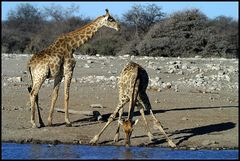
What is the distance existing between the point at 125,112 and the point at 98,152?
3.44 metres

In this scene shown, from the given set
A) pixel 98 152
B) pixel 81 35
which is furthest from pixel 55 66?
pixel 98 152

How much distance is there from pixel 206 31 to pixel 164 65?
356 inches

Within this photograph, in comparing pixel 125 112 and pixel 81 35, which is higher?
pixel 81 35

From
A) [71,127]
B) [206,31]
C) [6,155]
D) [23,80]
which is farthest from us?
[206,31]

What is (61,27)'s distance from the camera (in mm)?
41188

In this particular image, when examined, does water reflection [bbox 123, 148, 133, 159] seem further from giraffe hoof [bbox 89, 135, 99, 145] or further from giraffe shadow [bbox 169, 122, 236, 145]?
giraffe shadow [bbox 169, 122, 236, 145]

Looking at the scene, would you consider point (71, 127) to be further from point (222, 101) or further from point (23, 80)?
point (23, 80)

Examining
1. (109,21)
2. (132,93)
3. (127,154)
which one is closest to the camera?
(127,154)

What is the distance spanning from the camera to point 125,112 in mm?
13562

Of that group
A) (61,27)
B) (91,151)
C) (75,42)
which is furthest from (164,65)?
(61,27)

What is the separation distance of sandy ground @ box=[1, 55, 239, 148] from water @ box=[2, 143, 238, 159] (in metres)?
0.37

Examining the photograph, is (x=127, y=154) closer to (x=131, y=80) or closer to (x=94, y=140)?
(x=94, y=140)

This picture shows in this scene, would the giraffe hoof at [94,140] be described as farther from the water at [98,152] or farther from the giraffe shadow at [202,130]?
the giraffe shadow at [202,130]

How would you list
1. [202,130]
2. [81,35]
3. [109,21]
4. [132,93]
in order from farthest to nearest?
[109,21] → [81,35] → [202,130] → [132,93]
